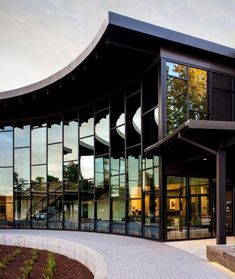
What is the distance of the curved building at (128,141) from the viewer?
13.5 m

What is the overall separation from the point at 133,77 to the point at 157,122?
2.72 metres

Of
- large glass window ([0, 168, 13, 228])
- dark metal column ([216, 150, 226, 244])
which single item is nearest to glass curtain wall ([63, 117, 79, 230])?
large glass window ([0, 168, 13, 228])

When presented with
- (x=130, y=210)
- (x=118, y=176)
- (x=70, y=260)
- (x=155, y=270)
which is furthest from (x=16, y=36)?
(x=155, y=270)

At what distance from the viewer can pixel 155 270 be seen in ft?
29.1

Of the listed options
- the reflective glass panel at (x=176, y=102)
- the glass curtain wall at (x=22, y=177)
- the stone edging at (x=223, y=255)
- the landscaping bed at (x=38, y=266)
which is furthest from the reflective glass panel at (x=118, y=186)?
the stone edging at (x=223, y=255)

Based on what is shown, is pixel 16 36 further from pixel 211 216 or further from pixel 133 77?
pixel 211 216

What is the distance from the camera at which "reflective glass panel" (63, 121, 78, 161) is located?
19969mm

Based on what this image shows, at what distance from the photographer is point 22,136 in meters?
21.7

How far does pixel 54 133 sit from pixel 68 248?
29.7ft

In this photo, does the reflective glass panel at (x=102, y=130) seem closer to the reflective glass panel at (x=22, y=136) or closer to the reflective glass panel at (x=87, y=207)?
the reflective glass panel at (x=87, y=207)

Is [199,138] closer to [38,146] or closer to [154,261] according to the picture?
[154,261]

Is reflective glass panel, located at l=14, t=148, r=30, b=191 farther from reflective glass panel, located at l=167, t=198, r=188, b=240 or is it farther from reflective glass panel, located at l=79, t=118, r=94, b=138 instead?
reflective glass panel, located at l=167, t=198, r=188, b=240

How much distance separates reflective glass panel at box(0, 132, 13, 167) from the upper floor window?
11.0 meters

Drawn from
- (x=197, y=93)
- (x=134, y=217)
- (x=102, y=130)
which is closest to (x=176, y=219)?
(x=134, y=217)
